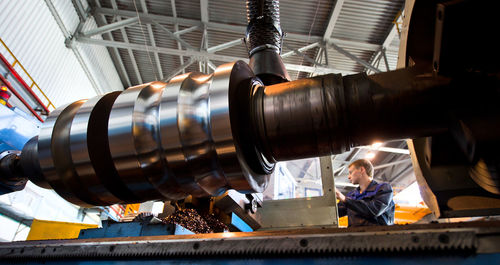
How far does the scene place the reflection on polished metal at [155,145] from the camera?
0.70 m

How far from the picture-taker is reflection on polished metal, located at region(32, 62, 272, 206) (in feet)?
2.29

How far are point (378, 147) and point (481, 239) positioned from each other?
6.47m

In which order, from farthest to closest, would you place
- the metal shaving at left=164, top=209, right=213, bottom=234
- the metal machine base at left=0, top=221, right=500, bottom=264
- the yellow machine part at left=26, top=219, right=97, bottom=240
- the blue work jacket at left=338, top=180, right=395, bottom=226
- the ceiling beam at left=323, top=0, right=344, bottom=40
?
the ceiling beam at left=323, top=0, right=344, bottom=40 < the yellow machine part at left=26, top=219, right=97, bottom=240 < the blue work jacket at left=338, top=180, right=395, bottom=226 < the metal shaving at left=164, top=209, right=213, bottom=234 < the metal machine base at left=0, top=221, right=500, bottom=264

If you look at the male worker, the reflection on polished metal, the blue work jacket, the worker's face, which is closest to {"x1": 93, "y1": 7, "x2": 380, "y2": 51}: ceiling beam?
the worker's face

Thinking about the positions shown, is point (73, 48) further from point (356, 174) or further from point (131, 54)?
point (356, 174)

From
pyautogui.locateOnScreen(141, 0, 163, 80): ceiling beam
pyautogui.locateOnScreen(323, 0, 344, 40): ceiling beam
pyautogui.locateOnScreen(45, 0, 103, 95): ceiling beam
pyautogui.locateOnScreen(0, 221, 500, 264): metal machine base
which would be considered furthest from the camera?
pyautogui.locateOnScreen(141, 0, 163, 80): ceiling beam

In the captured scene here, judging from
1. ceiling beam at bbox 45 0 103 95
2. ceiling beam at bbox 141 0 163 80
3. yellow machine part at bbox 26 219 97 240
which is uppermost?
ceiling beam at bbox 141 0 163 80

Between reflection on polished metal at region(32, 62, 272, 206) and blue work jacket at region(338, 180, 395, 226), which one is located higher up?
blue work jacket at region(338, 180, 395, 226)

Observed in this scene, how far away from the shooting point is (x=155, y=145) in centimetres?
72

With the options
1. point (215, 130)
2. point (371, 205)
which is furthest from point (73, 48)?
A: point (215, 130)

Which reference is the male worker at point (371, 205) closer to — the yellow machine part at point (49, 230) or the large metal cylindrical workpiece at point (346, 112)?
the large metal cylindrical workpiece at point (346, 112)

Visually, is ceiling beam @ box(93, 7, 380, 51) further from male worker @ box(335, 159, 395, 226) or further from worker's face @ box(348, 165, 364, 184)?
male worker @ box(335, 159, 395, 226)

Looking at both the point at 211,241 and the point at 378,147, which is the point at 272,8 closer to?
the point at 211,241

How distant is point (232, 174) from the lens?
72 cm
